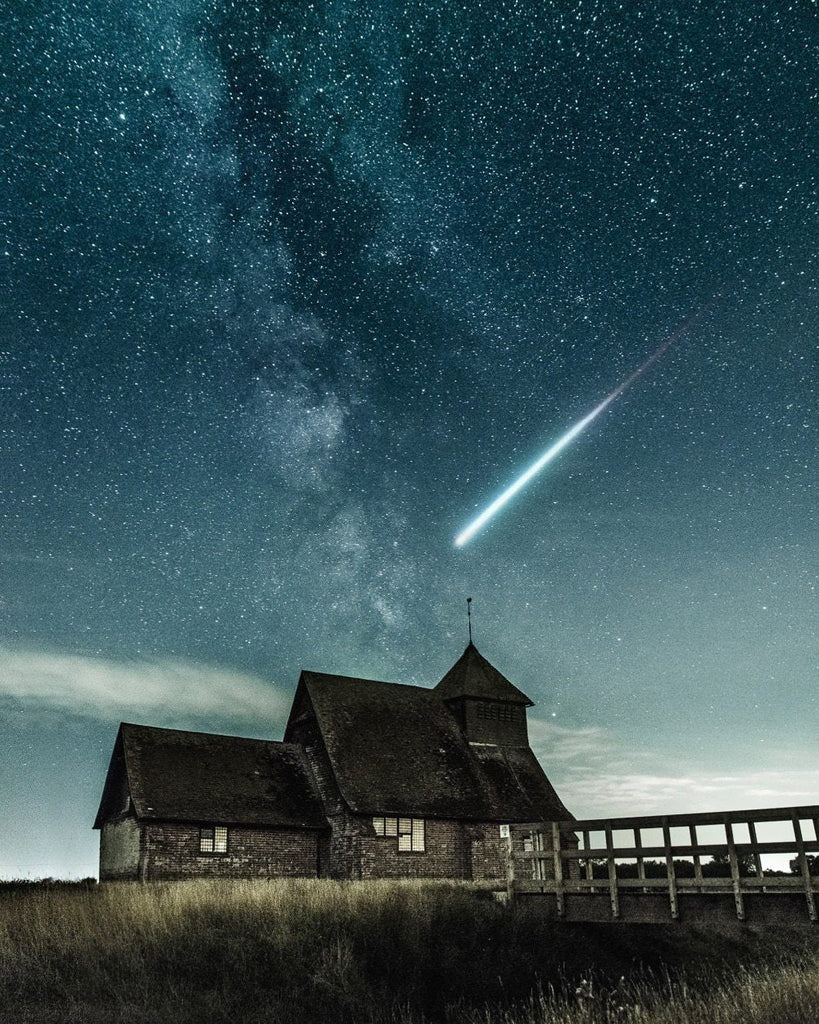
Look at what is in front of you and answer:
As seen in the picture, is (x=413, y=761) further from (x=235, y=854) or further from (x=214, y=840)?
(x=214, y=840)

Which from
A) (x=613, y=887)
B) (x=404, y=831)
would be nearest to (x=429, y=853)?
(x=404, y=831)

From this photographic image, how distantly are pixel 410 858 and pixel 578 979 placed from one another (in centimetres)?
1459

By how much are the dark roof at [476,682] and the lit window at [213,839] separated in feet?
47.7

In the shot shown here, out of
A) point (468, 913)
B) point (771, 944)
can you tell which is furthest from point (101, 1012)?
point (771, 944)

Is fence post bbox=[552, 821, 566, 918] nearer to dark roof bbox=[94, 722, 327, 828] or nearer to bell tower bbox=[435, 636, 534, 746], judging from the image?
dark roof bbox=[94, 722, 327, 828]

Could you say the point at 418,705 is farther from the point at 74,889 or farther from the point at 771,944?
the point at 771,944

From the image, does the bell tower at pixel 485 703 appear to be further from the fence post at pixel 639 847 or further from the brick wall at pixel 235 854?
the fence post at pixel 639 847

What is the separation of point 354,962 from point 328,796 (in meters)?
16.9

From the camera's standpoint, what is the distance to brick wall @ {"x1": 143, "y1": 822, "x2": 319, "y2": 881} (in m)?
29.9

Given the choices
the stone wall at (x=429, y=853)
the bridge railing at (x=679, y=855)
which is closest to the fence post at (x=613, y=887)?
the bridge railing at (x=679, y=855)

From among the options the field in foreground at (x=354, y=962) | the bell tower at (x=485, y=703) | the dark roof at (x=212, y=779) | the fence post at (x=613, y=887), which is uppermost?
the bell tower at (x=485, y=703)

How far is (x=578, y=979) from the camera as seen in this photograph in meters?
19.5

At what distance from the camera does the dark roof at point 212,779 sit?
30.9 meters

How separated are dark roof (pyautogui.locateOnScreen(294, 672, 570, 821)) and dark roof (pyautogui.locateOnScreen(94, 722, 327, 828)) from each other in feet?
7.05
